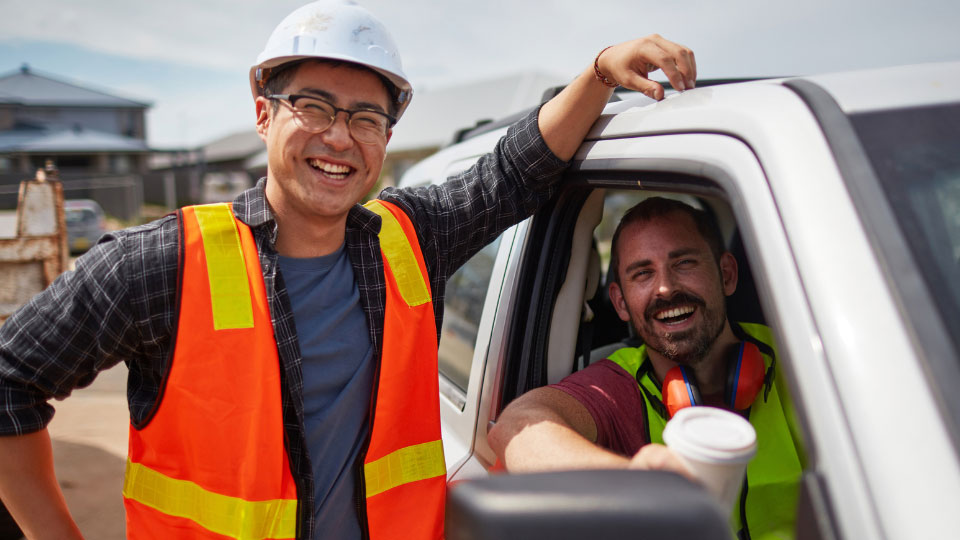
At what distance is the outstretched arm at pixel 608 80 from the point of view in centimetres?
165

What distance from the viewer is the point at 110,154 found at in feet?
111

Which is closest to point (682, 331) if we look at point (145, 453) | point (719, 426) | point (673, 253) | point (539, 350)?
point (673, 253)

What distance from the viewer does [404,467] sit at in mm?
1771

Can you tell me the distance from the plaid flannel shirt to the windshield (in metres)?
0.98

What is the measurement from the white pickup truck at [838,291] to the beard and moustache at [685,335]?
602mm

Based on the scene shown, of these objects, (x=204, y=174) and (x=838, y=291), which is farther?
(x=204, y=174)

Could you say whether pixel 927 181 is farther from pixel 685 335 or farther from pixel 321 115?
pixel 321 115

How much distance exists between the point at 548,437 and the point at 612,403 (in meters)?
0.38

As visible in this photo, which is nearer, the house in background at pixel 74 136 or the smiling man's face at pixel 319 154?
the smiling man's face at pixel 319 154

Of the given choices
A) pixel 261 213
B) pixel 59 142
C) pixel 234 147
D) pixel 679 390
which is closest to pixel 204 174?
pixel 59 142

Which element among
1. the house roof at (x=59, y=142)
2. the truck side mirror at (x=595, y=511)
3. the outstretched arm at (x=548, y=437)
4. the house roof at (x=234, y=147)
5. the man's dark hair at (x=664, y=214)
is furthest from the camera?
the house roof at (x=234, y=147)

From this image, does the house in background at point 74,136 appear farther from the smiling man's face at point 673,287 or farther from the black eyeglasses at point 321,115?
the smiling man's face at point 673,287

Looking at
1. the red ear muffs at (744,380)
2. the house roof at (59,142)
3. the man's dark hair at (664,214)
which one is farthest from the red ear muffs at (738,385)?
the house roof at (59,142)

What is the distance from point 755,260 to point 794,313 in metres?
0.13
